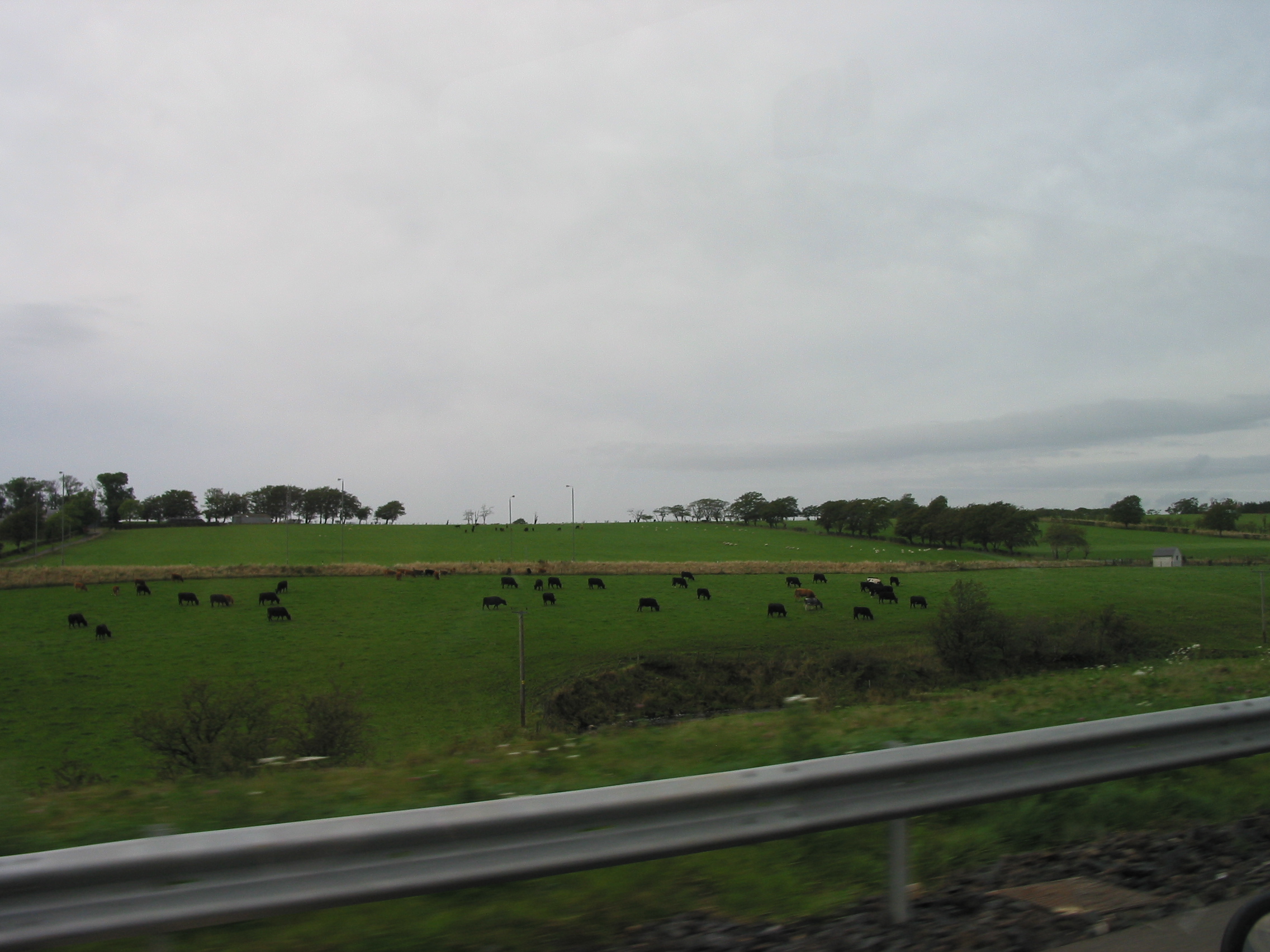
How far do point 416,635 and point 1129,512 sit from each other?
99006 millimetres

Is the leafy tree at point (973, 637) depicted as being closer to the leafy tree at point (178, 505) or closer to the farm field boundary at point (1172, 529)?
the farm field boundary at point (1172, 529)

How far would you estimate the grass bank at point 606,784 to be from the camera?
11.5 feet

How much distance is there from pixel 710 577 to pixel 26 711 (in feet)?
184

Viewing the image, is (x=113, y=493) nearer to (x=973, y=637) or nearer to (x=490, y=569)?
(x=490, y=569)

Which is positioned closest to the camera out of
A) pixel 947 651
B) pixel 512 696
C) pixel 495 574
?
pixel 512 696

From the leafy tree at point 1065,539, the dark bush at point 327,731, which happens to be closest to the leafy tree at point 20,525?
the dark bush at point 327,731

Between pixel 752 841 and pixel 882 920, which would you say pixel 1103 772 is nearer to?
pixel 882 920

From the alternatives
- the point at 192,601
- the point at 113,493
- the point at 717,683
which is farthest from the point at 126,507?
the point at 717,683

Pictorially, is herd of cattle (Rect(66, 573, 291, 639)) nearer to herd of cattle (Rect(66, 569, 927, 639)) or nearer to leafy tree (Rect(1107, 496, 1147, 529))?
herd of cattle (Rect(66, 569, 927, 639))

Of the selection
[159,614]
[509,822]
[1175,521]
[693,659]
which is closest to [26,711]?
[159,614]

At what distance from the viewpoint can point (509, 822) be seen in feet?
10.1

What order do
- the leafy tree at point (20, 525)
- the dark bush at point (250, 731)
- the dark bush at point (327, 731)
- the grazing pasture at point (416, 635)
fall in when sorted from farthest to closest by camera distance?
the leafy tree at point (20, 525)
the grazing pasture at point (416, 635)
the dark bush at point (327, 731)
the dark bush at point (250, 731)

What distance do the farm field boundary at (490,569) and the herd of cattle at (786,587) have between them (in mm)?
4150

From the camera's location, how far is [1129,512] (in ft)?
355
